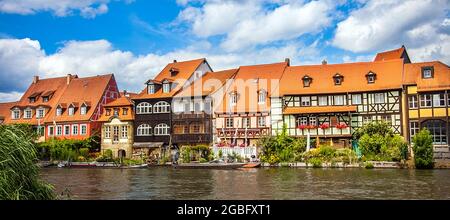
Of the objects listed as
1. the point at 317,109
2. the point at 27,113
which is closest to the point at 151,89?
the point at 27,113

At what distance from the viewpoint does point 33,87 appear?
180ft

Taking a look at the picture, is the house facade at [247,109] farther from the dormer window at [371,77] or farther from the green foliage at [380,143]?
the green foliage at [380,143]

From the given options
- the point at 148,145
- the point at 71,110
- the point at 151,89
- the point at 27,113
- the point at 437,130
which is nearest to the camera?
the point at 437,130

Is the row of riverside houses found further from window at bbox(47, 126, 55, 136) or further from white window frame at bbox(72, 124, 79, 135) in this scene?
window at bbox(47, 126, 55, 136)

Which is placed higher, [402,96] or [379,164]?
[402,96]

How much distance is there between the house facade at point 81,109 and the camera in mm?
47531

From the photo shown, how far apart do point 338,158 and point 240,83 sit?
43.2 ft

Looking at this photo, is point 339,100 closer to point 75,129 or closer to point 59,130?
point 75,129

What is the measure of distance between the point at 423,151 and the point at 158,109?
24220mm

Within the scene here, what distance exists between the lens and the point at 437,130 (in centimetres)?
3347

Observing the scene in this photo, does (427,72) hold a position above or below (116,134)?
above
